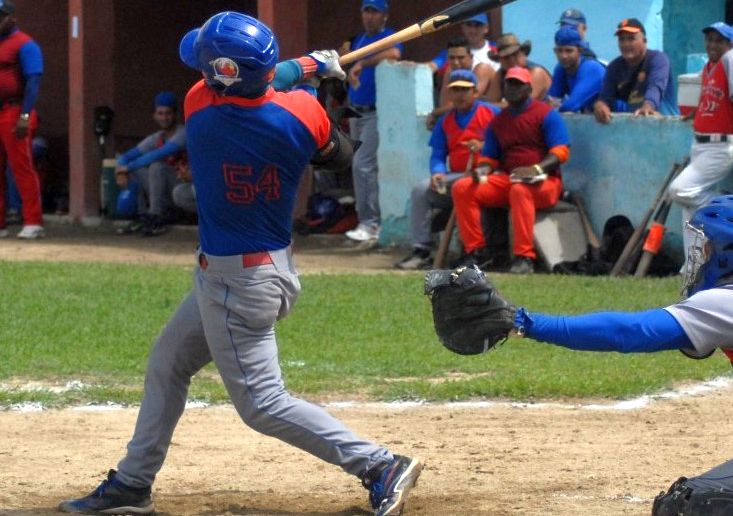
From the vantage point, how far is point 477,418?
23.5 feet

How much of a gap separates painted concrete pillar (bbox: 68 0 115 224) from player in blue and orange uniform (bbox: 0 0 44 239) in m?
1.43

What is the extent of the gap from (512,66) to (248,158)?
782cm

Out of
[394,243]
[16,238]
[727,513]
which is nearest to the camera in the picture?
[727,513]

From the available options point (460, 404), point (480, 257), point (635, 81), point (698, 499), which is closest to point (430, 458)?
point (460, 404)

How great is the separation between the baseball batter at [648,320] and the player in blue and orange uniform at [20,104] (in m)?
10.2

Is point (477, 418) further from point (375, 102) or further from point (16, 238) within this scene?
point (16, 238)

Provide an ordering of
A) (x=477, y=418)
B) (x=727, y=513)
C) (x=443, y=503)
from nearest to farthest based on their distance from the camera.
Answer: (x=727, y=513), (x=443, y=503), (x=477, y=418)

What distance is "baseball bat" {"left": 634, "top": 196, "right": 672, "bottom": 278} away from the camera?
37.3ft

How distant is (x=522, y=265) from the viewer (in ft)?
38.4

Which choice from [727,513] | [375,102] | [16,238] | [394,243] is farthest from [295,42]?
[727,513]

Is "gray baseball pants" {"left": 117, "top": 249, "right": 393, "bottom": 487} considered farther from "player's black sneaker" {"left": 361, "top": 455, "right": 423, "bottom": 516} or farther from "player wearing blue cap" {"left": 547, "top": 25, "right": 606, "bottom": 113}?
"player wearing blue cap" {"left": 547, "top": 25, "right": 606, "bottom": 113}

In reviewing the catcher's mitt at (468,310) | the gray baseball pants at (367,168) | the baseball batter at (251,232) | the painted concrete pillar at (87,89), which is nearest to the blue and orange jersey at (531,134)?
the gray baseball pants at (367,168)

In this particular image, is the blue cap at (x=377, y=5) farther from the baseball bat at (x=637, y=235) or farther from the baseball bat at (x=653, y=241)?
the baseball bat at (x=653, y=241)

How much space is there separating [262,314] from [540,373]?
336 centimetres
